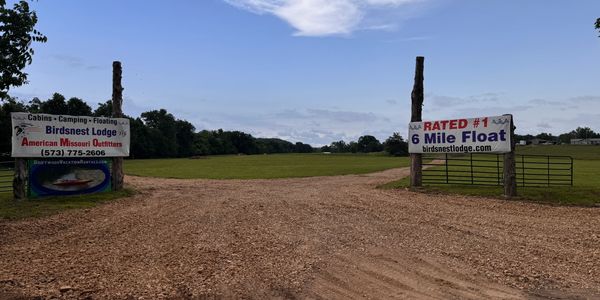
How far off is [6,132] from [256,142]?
11177 cm

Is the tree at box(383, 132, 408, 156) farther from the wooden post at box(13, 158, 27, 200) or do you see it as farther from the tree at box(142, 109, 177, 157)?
the wooden post at box(13, 158, 27, 200)

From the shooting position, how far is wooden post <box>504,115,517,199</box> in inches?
625

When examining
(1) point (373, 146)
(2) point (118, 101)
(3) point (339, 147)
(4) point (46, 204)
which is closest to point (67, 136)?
(2) point (118, 101)

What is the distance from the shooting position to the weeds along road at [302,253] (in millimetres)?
5566

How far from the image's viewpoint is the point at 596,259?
7.05m

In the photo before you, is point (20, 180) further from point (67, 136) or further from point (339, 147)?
point (339, 147)

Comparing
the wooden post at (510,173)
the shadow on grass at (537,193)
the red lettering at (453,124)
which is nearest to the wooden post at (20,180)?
the shadow on grass at (537,193)

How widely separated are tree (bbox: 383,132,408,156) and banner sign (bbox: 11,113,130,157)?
3523 inches

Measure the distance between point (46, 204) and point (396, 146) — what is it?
97770 millimetres

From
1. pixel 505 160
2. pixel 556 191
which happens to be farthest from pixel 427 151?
pixel 556 191

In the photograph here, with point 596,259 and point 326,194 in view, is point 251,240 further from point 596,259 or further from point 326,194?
point 326,194

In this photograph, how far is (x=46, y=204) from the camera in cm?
1345

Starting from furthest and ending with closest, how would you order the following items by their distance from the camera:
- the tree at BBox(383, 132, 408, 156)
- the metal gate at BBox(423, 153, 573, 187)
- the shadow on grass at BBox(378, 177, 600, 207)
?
the tree at BBox(383, 132, 408, 156)
the metal gate at BBox(423, 153, 573, 187)
the shadow on grass at BBox(378, 177, 600, 207)

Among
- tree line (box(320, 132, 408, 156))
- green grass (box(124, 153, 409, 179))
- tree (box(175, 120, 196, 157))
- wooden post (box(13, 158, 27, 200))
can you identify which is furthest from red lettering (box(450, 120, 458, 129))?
tree (box(175, 120, 196, 157))
